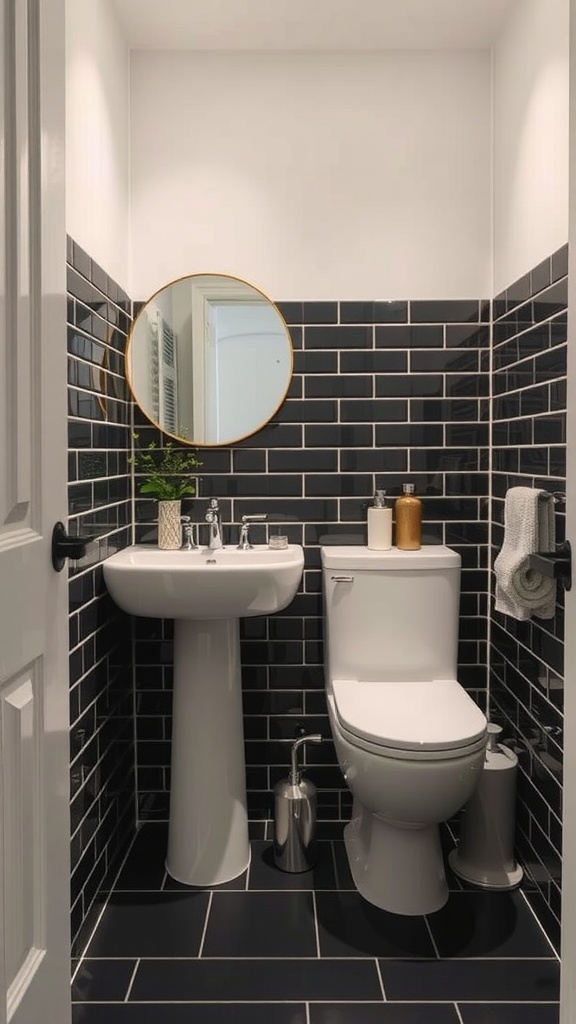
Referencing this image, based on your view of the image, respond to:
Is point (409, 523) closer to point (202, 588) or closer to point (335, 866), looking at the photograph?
point (202, 588)

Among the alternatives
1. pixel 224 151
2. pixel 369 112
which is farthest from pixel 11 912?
pixel 369 112

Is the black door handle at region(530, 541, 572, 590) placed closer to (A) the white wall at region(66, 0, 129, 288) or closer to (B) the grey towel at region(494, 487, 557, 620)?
(B) the grey towel at region(494, 487, 557, 620)

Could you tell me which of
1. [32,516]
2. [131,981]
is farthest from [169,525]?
[32,516]

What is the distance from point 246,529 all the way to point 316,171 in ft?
3.76

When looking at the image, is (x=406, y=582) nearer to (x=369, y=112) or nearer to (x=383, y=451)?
(x=383, y=451)

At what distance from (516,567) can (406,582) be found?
1.42 ft

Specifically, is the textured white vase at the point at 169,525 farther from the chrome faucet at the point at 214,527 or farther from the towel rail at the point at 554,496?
the towel rail at the point at 554,496

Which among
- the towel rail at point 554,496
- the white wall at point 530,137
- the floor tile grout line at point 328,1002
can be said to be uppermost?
the white wall at point 530,137

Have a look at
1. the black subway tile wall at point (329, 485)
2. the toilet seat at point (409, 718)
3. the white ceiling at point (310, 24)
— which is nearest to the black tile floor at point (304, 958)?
the black subway tile wall at point (329, 485)

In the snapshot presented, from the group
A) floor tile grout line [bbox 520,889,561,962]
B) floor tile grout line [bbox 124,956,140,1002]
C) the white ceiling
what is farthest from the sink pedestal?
the white ceiling

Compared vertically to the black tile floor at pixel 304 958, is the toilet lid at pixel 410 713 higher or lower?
higher

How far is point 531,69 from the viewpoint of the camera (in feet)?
6.76

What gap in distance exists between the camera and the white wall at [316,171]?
2.44 m

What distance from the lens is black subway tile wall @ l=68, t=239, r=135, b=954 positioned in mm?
1821
